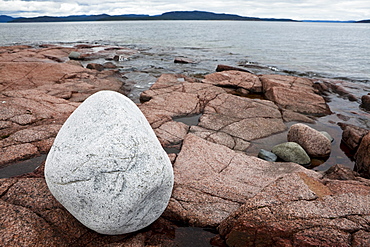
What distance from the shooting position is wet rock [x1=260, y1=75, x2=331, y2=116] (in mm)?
8969

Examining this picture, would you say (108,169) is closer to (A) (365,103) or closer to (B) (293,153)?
(B) (293,153)

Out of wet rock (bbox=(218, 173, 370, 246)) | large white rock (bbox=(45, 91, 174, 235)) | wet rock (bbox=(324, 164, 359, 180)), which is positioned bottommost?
wet rock (bbox=(324, 164, 359, 180))

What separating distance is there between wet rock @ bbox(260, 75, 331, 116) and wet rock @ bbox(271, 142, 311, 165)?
368 centimetres

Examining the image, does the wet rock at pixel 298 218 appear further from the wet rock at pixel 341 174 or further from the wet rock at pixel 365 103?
the wet rock at pixel 365 103

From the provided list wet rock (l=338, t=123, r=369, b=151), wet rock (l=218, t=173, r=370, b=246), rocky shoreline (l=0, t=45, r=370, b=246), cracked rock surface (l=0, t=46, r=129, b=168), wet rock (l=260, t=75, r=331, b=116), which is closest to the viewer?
wet rock (l=218, t=173, r=370, b=246)

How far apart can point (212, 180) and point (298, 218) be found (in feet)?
5.15

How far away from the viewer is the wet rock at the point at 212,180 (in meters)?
3.35

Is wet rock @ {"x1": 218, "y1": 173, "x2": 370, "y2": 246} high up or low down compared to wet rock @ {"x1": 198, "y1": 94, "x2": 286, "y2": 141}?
up

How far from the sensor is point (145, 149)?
2.69 meters

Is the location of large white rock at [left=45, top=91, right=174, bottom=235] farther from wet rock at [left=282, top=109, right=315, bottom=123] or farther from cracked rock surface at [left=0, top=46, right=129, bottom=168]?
wet rock at [left=282, top=109, right=315, bottom=123]

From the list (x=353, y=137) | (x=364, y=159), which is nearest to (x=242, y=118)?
(x=353, y=137)

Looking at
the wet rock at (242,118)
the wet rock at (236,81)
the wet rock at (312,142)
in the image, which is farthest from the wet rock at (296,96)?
the wet rock at (312,142)

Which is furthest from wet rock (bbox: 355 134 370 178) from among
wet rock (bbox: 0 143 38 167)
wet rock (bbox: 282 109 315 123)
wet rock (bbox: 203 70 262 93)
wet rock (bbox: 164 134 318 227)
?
wet rock (bbox: 0 143 38 167)

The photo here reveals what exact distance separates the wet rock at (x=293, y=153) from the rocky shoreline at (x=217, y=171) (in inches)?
14.4
